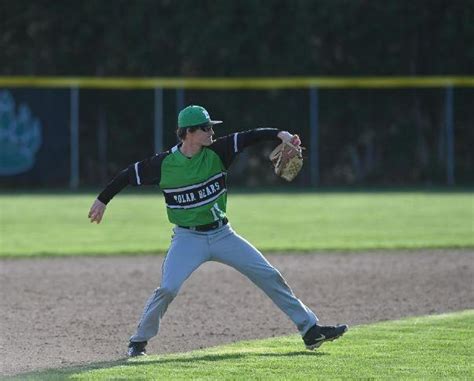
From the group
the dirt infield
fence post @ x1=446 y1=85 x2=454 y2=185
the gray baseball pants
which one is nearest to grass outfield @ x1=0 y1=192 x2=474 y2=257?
the dirt infield

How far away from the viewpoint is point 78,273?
12125mm

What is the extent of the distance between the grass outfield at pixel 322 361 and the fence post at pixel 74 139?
1739 centimetres

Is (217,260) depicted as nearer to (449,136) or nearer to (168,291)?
(168,291)

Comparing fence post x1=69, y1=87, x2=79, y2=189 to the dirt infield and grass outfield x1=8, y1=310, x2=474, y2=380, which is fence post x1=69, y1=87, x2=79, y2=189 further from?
grass outfield x1=8, y1=310, x2=474, y2=380

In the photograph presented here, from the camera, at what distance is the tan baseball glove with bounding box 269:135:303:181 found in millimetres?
7137

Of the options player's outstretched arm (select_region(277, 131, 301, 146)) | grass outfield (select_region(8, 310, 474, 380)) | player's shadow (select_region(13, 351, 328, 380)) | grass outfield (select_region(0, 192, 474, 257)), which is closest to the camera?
grass outfield (select_region(8, 310, 474, 380))

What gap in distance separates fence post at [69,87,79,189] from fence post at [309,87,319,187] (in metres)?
5.17

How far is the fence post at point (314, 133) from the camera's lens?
25188 mm

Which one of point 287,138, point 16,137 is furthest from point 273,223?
point 287,138

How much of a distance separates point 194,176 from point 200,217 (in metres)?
0.26

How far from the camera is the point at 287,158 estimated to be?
7191mm
